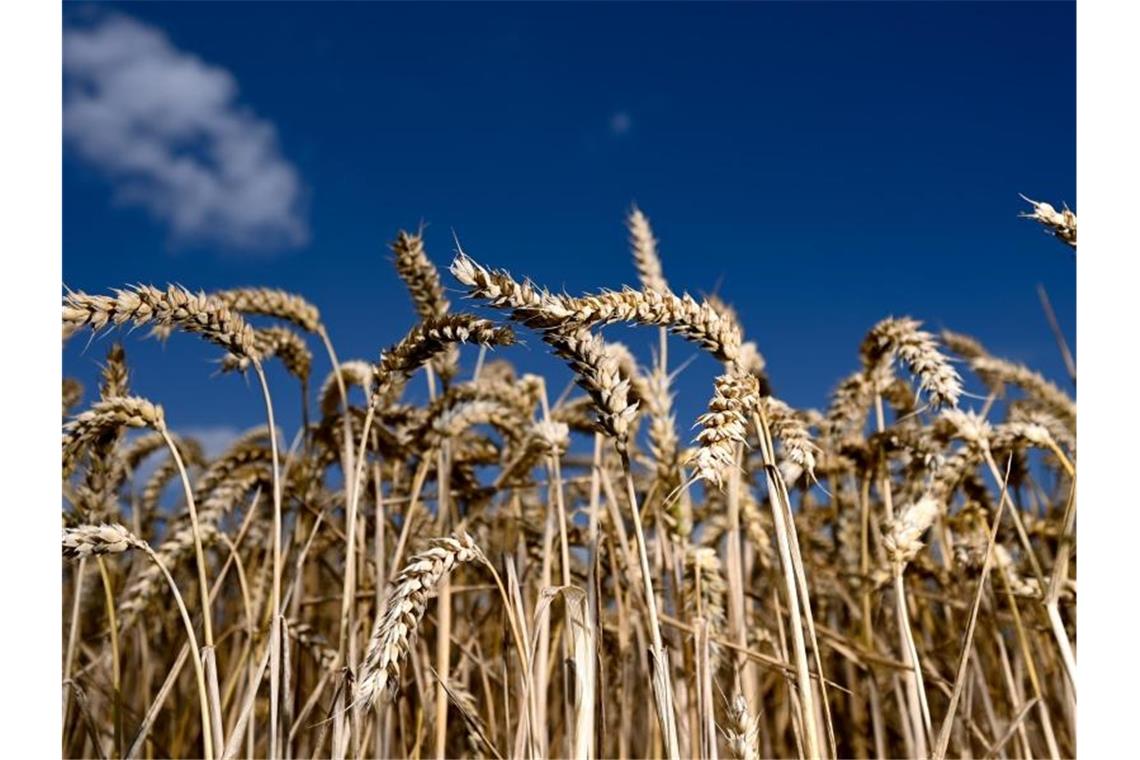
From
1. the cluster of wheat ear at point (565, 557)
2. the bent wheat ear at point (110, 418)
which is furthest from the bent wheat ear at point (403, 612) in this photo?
the bent wheat ear at point (110, 418)

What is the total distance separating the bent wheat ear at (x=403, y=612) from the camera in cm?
144

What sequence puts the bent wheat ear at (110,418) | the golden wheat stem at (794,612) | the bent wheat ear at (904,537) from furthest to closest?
the bent wheat ear at (110,418), the bent wheat ear at (904,537), the golden wheat stem at (794,612)

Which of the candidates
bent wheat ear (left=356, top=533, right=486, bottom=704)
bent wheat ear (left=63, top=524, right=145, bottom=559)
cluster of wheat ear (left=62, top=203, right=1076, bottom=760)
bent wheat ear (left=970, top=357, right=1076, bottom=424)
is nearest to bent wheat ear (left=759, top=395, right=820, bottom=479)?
cluster of wheat ear (left=62, top=203, right=1076, bottom=760)

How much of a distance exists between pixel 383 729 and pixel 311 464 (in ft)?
3.43

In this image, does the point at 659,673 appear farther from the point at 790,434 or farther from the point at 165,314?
the point at 165,314

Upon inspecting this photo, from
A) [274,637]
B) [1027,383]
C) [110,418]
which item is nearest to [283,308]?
[110,418]

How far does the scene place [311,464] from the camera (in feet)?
10.0

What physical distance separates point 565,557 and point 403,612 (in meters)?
0.57

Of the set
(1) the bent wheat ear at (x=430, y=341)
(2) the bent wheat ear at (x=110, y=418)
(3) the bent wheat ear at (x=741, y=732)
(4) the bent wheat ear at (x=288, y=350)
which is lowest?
(3) the bent wheat ear at (x=741, y=732)

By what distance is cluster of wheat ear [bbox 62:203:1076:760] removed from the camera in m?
1.58

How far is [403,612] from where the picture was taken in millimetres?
1483

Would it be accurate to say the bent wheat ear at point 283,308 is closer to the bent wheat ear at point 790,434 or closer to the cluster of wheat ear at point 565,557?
the cluster of wheat ear at point 565,557

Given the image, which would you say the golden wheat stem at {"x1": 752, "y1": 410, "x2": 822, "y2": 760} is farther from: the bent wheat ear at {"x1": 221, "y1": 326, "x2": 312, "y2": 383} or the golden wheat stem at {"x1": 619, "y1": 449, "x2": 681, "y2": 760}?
the bent wheat ear at {"x1": 221, "y1": 326, "x2": 312, "y2": 383}
